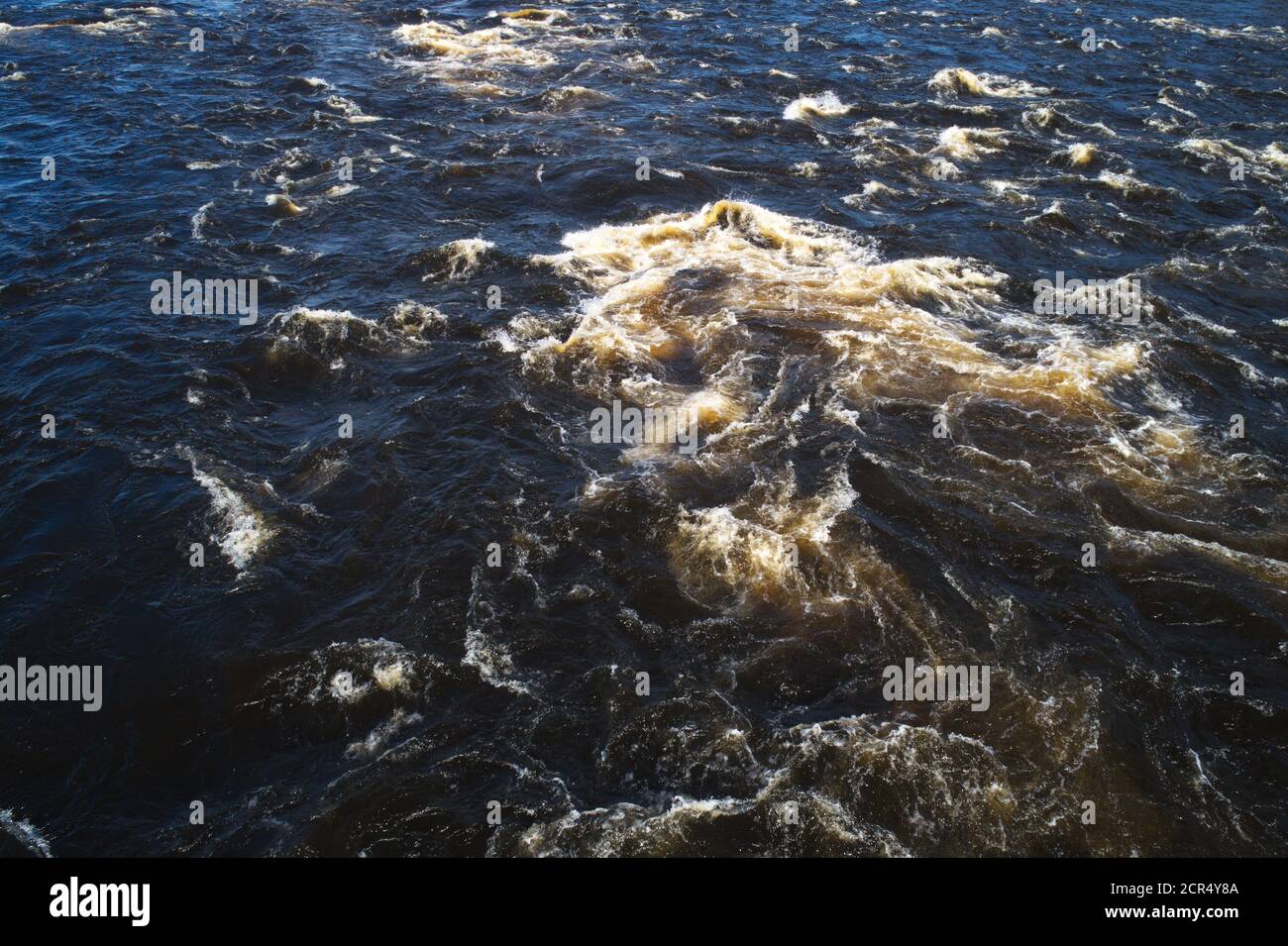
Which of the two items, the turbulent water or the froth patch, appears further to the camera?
the froth patch

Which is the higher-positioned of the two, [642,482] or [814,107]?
[814,107]

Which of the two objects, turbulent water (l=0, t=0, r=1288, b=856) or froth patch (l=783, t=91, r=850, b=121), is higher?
froth patch (l=783, t=91, r=850, b=121)

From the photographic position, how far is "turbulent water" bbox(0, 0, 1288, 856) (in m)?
12.6

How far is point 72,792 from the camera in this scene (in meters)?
12.4

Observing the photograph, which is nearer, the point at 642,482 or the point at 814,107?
the point at 642,482

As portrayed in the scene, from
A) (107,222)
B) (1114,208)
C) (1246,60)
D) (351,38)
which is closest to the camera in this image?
(107,222)

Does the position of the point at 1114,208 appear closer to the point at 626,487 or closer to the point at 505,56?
the point at 626,487

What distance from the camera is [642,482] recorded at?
1769 cm

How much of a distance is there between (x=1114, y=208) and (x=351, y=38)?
121 ft

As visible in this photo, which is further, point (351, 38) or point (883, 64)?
point (351, 38)

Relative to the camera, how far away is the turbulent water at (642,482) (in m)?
12.6

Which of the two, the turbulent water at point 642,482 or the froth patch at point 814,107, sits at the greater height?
the froth patch at point 814,107

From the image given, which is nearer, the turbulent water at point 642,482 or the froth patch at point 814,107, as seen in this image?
the turbulent water at point 642,482

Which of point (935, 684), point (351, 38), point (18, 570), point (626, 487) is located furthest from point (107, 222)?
point (935, 684)
